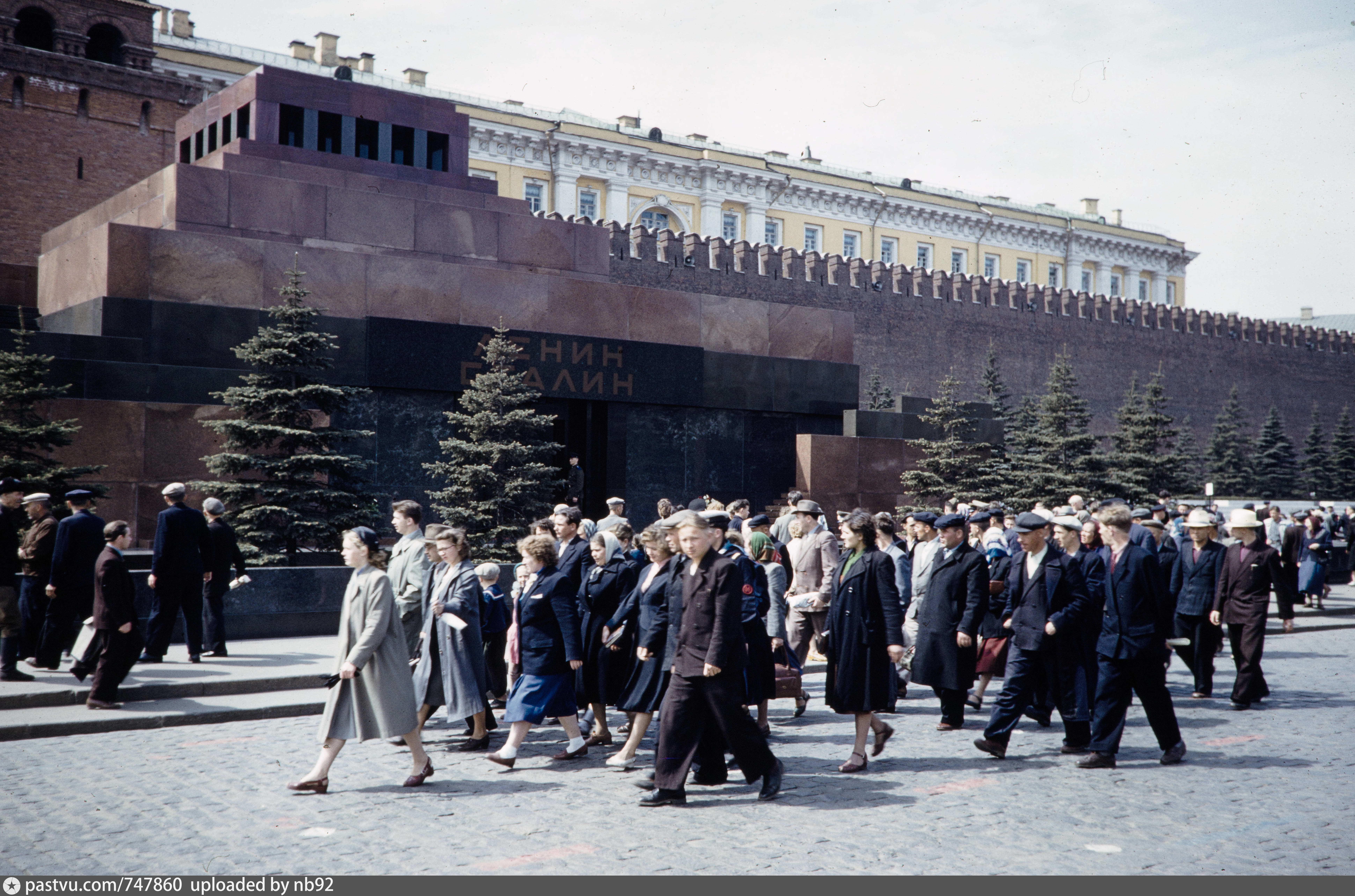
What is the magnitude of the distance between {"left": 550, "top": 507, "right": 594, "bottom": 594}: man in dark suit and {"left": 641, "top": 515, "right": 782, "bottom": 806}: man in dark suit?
1418 mm

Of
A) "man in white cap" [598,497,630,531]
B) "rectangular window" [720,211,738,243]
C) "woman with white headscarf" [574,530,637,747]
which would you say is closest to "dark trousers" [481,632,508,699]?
"woman with white headscarf" [574,530,637,747]

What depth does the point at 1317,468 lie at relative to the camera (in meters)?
43.7

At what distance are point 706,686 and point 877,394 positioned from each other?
104ft

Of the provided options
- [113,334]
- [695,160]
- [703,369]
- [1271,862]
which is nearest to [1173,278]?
[695,160]

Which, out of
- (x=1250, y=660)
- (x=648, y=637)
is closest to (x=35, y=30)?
(x=648, y=637)

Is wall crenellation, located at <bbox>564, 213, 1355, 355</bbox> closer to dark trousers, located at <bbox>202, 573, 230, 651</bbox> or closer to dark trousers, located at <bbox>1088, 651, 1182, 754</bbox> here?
dark trousers, located at <bbox>202, 573, 230, 651</bbox>

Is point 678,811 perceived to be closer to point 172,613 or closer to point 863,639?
point 863,639

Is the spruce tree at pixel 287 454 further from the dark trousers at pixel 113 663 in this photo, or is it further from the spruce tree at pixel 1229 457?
the spruce tree at pixel 1229 457

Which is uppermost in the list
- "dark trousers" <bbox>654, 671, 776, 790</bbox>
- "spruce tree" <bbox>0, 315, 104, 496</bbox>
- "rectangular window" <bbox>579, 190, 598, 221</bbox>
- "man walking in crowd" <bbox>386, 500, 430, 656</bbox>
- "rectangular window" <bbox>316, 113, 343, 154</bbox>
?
Result: "rectangular window" <bbox>579, 190, 598, 221</bbox>

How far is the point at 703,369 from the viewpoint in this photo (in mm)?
17188

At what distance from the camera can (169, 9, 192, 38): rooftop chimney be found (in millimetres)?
36906

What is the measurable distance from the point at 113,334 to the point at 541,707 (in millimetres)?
9403

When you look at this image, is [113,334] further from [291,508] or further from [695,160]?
[695,160]

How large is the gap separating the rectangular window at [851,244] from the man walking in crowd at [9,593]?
1739 inches
